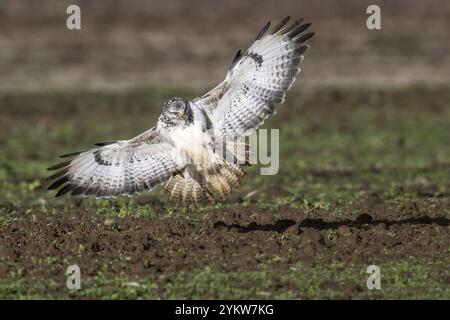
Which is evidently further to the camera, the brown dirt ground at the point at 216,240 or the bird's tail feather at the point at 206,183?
the bird's tail feather at the point at 206,183

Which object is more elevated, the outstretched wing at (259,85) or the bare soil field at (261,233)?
the outstretched wing at (259,85)

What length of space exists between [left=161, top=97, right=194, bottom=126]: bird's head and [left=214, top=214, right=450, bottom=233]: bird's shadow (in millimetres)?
1173

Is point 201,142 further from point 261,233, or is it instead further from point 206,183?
point 261,233

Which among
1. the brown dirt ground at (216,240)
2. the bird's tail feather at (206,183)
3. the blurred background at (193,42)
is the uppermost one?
the blurred background at (193,42)

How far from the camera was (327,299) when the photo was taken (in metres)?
8.48

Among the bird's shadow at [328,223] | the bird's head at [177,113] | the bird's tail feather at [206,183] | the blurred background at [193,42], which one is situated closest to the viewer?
the bird's head at [177,113]

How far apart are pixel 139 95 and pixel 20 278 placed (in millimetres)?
14586

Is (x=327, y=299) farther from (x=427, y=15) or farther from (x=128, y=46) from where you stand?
(x=427, y=15)

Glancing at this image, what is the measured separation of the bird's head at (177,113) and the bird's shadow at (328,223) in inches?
46.2

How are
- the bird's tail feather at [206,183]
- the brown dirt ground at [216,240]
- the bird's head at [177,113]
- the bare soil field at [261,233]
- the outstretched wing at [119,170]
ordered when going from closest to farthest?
the bare soil field at [261,233], the brown dirt ground at [216,240], the bird's head at [177,113], the bird's tail feather at [206,183], the outstretched wing at [119,170]

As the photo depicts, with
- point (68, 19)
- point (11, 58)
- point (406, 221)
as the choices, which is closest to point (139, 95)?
point (11, 58)

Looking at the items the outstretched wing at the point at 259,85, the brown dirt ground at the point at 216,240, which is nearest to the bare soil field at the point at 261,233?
the brown dirt ground at the point at 216,240

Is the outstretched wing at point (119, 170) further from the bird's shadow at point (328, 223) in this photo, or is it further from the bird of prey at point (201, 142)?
the bird's shadow at point (328, 223)

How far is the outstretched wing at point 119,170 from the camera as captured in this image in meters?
10.4
